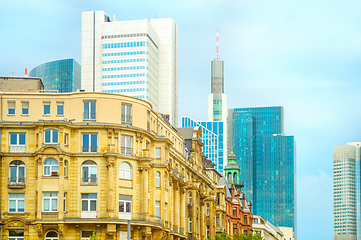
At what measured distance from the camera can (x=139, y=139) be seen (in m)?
91.5

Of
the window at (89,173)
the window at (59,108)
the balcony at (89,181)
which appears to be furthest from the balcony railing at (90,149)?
the window at (59,108)

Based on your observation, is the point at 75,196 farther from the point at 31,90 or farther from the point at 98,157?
the point at 31,90

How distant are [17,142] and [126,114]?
13725mm

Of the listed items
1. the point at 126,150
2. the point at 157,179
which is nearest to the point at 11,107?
the point at 126,150

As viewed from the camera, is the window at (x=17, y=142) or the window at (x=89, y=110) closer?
the window at (x=17, y=142)

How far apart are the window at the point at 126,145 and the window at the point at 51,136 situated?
8159 millimetres

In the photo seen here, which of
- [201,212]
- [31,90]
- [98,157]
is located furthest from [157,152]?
[201,212]

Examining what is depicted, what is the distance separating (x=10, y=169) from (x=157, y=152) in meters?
20.2

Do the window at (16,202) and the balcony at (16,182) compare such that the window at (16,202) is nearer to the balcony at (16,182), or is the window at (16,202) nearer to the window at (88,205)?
the balcony at (16,182)

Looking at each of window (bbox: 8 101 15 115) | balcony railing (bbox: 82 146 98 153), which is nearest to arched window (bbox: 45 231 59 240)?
balcony railing (bbox: 82 146 98 153)

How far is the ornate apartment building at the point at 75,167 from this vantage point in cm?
8481

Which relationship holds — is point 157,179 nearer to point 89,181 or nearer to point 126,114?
point 126,114

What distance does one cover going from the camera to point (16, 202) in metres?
85.6

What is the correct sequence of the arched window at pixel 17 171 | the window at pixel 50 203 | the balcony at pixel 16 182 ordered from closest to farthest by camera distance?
the window at pixel 50 203
the balcony at pixel 16 182
the arched window at pixel 17 171
